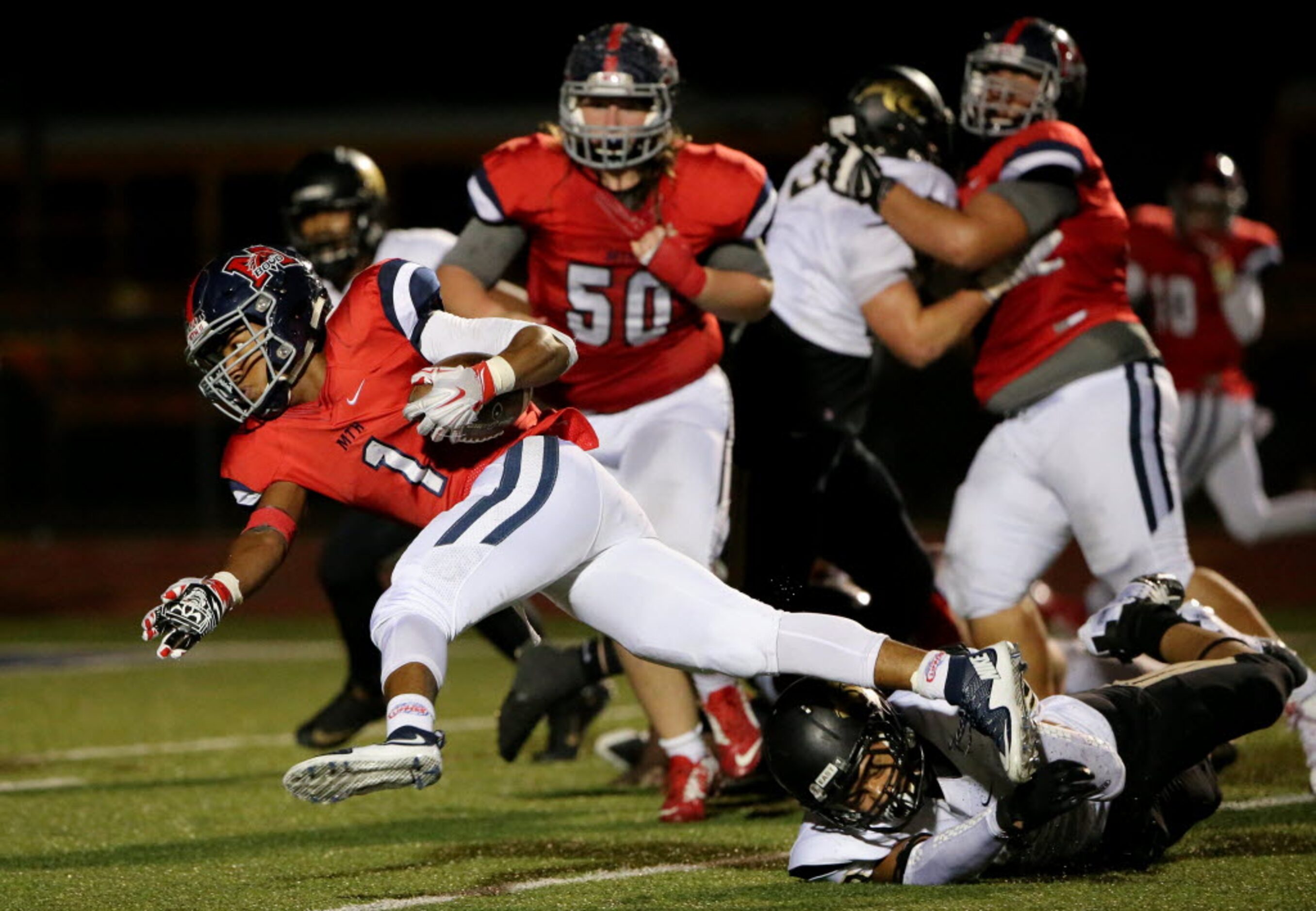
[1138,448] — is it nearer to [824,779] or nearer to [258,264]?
[824,779]

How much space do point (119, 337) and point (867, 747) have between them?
10195 millimetres

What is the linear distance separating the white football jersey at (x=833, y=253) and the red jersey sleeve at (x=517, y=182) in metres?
0.67

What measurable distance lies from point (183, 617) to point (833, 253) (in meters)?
2.21

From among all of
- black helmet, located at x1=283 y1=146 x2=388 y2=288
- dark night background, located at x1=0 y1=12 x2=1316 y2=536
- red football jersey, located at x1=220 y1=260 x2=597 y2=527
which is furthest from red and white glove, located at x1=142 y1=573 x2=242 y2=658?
dark night background, located at x1=0 y1=12 x2=1316 y2=536

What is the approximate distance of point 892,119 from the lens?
4.82 m

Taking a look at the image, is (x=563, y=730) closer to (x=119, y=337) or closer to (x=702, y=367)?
(x=702, y=367)

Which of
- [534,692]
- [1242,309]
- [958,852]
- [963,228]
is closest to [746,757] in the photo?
[534,692]

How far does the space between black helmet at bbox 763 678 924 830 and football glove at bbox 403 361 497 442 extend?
0.83 m

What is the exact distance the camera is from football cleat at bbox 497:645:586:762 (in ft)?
16.2

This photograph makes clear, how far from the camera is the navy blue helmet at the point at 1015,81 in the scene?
480 centimetres

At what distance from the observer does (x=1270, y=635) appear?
4387 millimetres

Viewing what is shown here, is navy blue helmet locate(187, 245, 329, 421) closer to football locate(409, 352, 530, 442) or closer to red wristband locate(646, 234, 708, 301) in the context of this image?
football locate(409, 352, 530, 442)

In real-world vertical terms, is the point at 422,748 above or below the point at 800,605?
above

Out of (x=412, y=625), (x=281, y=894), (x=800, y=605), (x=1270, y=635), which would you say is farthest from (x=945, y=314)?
(x=281, y=894)
